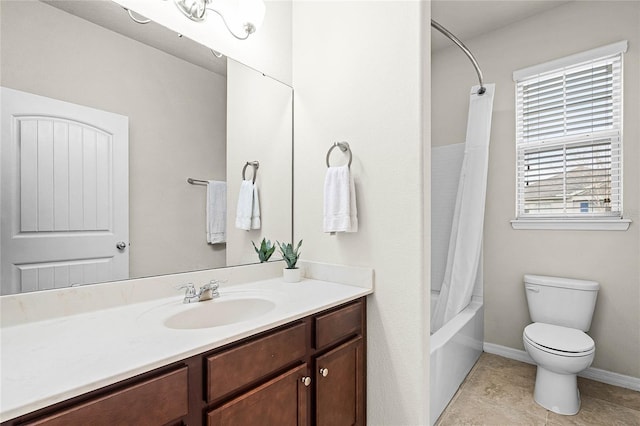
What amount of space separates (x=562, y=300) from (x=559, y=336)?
1.13ft

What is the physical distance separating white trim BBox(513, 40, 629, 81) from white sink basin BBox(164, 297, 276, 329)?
256 centimetres

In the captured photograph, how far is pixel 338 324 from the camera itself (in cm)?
132

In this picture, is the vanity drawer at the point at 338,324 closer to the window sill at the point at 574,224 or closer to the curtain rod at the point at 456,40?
the curtain rod at the point at 456,40

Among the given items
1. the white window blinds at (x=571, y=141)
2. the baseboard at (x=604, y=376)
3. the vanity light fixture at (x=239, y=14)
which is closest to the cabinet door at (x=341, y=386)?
the vanity light fixture at (x=239, y=14)

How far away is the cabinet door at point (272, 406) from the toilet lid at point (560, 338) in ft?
5.05

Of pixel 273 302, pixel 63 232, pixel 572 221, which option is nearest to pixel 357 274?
pixel 273 302

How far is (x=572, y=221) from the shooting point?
7.30 feet

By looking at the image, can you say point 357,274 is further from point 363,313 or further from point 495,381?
point 495,381

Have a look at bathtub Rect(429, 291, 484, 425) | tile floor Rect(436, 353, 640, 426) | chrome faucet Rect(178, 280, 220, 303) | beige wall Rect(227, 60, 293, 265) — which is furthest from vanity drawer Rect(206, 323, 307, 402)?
tile floor Rect(436, 353, 640, 426)

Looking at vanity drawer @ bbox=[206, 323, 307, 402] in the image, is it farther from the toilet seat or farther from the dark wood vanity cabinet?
the toilet seat

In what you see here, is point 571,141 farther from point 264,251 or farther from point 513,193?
point 264,251

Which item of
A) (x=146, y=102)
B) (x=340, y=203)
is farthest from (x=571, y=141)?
(x=146, y=102)

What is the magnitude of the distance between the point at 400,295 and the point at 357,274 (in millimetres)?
227

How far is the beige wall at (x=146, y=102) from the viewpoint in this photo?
1030 millimetres
